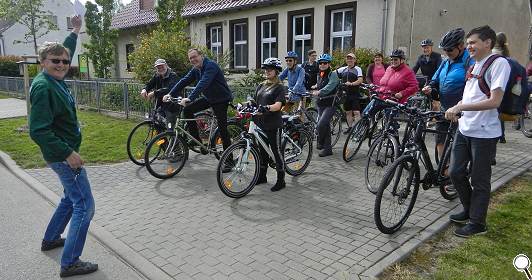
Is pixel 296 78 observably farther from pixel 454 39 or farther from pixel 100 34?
pixel 100 34

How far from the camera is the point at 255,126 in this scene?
215 inches

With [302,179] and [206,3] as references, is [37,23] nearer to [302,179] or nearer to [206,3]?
[206,3]

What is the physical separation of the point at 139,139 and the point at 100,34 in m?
16.3

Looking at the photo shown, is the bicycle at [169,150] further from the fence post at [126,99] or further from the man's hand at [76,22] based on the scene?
the fence post at [126,99]

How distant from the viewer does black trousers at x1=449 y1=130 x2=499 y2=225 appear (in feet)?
13.1

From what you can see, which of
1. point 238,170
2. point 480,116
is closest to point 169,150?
point 238,170

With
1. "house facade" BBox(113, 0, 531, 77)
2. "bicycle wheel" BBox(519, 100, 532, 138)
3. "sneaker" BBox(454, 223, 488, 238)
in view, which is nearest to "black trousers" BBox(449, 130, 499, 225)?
"sneaker" BBox(454, 223, 488, 238)

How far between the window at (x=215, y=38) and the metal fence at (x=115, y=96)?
619cm

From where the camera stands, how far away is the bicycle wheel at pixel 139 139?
22.6 ft

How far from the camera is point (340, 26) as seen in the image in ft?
46.0

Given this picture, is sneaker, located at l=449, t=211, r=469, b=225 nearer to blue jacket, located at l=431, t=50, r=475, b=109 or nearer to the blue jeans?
blue jacket, located at l=431, t=50, r=475, b=109

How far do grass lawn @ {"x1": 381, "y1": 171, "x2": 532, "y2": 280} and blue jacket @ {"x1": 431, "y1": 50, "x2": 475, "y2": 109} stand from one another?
1.40 m

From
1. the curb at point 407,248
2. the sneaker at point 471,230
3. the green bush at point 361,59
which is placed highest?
the green bush at point 361,59

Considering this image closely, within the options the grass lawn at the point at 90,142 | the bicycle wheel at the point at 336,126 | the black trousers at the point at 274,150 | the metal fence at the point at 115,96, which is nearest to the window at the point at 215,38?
the metal fence at the point at 115,96
